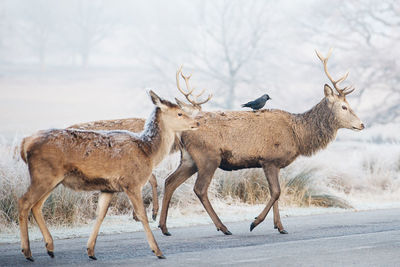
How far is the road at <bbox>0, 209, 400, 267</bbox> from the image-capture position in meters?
8.05

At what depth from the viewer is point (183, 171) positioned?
11.5 metres

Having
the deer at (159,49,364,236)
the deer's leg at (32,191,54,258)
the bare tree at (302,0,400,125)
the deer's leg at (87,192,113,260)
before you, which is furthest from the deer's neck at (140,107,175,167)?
the bare tree at (302,0,400,125)

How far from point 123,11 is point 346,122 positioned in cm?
4978

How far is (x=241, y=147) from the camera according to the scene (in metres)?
11.3

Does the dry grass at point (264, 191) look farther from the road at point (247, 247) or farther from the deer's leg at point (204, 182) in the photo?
the deer's leg at point (204, 182)

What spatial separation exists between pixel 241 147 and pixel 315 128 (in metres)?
1.44

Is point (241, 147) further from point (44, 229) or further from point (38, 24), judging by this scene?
point (38, 24)

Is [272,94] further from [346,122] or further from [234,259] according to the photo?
[234,259]

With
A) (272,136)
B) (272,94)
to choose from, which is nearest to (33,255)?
(272,136)

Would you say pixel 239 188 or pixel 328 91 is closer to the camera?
pixel 328 91

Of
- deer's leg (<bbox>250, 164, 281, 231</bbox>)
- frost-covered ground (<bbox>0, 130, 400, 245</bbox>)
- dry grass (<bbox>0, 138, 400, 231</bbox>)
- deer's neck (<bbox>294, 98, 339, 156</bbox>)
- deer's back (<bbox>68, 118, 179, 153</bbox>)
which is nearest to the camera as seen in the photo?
deer's leg (<bbox>250, 164, 281, 231</bbox>)

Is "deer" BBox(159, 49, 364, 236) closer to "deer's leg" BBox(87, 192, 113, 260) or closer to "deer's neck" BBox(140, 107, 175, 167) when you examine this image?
"deer's neck" BBox(140, 107, 175, 167)

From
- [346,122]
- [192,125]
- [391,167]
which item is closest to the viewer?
[192,125]

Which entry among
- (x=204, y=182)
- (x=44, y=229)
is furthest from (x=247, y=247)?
(x=44, y=229)
